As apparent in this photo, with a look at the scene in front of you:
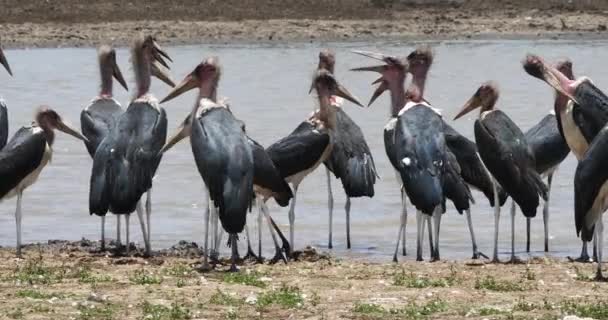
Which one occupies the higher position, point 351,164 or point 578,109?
point 578,109

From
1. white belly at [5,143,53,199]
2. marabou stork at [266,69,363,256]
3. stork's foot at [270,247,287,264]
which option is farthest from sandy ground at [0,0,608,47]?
stork's foot at [270,247,287,264]

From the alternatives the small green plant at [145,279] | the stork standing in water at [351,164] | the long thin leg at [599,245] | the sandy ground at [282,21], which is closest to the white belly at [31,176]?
the small green plant at [145,279]

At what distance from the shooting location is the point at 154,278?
8453 millimetres

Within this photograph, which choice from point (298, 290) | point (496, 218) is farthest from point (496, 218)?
point (298, 290)

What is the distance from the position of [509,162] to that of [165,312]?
3.62 m

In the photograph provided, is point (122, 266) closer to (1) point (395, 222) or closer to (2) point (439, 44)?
(1) point (395, 222)

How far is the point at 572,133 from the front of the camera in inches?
383

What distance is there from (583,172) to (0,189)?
4.05 metres

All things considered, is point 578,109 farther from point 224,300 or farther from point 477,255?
point 224,300

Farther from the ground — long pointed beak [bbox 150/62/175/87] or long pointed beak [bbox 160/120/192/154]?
long pointed beak [bbox 150/62/175/87]

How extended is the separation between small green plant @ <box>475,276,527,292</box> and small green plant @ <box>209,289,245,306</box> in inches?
53.7

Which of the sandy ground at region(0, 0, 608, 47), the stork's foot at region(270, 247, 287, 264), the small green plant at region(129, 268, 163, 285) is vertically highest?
the sandy ground at region(0, 0, 608, 47)

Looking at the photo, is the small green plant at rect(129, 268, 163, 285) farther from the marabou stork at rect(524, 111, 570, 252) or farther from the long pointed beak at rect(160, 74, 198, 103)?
the marabou stork at rect(524, 111, 570, 252)

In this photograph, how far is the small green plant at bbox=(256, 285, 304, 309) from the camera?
7.63 meters
